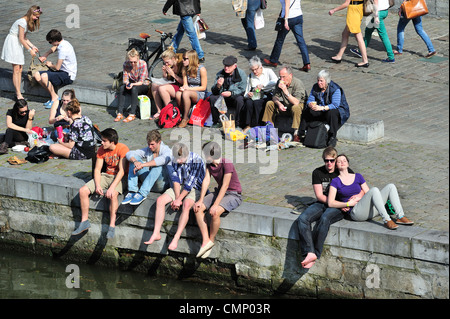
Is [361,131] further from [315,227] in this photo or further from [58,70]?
[58,70]

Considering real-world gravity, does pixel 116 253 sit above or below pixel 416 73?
below

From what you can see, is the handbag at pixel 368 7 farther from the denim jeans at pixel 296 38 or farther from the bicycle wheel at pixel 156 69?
the bicycle wheel at pixel 156 69

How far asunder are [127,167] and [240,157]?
1.76m

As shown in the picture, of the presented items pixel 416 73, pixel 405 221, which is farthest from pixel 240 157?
pixel 416 73

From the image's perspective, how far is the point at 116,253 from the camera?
35.6 ft

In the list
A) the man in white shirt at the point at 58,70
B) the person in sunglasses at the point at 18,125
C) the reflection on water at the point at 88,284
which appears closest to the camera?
the reflection on water at the point at 88,284

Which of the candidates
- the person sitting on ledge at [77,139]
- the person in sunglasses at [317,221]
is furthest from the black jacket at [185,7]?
the person in sunglasses at [317,221]

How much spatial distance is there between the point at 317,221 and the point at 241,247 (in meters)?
0.96

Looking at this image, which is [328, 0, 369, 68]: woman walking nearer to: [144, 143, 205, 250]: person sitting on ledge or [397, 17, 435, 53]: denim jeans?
[397, 17, 435, 53]: denim jeans

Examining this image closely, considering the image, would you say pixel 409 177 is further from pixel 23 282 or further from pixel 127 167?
pixel 23 282

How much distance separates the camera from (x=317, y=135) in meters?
11.7

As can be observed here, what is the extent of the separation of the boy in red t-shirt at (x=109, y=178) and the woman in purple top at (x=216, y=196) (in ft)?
3.53

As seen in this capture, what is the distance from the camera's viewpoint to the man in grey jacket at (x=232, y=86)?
12.4m

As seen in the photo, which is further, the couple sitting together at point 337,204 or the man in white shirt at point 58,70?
the man in white shirt at point 58,70
